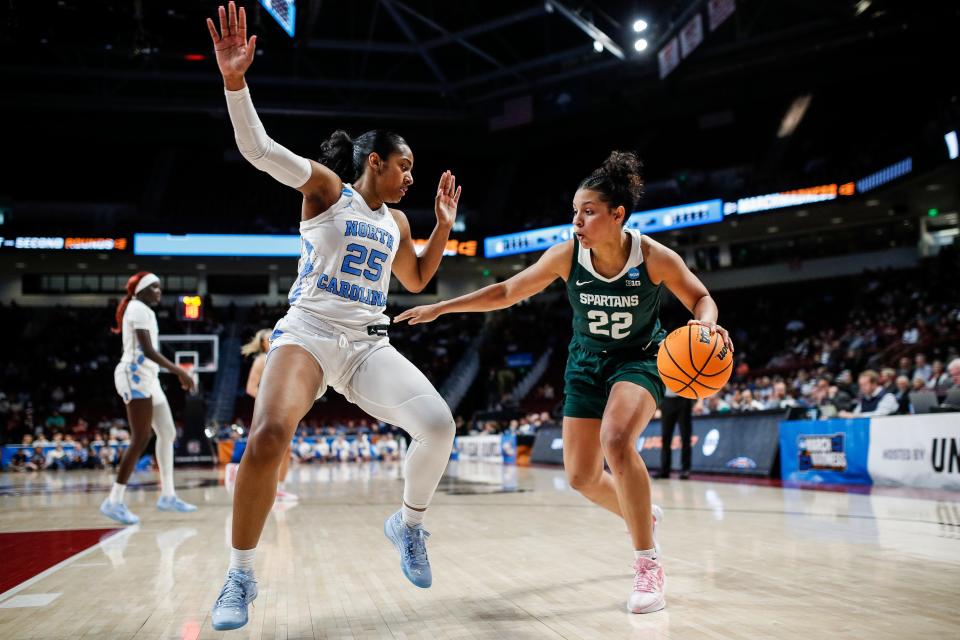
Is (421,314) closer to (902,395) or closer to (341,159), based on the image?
(341,159)

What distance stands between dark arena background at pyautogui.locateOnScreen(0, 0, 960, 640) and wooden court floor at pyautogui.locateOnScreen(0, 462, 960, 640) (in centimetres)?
3

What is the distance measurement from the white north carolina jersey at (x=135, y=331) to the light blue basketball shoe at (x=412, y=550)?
4.18m

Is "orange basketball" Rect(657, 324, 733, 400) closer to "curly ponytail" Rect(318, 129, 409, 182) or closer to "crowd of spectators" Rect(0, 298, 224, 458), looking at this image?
"curly ponytail" Rect(318, 129, 409, 182)

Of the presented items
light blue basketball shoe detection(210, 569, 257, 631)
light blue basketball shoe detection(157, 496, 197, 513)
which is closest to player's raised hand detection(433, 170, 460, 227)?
light blue basketball shoe detection(210, 569, 257, 631)

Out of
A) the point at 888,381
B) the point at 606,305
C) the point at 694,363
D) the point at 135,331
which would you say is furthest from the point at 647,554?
the point at 888,381

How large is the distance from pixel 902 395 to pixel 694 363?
7834mm

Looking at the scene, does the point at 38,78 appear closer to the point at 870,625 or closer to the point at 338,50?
the point at 338,50

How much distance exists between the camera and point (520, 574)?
4195 millimetres

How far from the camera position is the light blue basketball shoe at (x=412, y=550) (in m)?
3.41

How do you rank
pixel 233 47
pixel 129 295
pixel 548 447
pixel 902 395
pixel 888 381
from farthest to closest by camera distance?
1. pixel 548 447
2. pixel 888 381
3. pixel 902 395
4. pixel 129 295
5. pixel 233 47

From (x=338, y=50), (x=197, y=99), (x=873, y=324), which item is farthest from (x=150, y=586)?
(x=197, y=99)

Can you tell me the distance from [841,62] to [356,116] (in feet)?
55.6

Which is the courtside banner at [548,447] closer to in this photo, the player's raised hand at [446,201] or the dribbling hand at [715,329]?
the player's raised hand at [446,201]

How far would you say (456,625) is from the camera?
311cm
